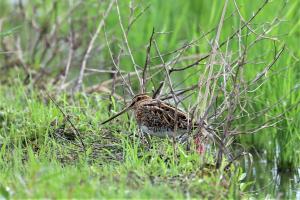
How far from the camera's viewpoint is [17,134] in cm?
638

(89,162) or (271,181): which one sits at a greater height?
(89,162)

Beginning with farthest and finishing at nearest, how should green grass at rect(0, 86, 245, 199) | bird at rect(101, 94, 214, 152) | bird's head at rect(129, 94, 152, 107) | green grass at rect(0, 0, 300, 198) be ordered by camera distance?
bird's head at rect(129, 94, 152, 107)
bird at rect(101, 94, 214, 152)
green grass at rect(0, 0, 300, 198)
green grass at rect(0, 86, 245, 199)

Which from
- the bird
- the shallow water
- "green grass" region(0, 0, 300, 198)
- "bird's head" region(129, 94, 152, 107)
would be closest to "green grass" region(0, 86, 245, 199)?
"green grass" region(0, 0, 300, 198)

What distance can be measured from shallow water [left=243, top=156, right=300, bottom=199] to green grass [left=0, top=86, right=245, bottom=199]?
0.89 metres

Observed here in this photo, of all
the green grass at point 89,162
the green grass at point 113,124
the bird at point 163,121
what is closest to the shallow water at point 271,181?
the green grass at point 113,124

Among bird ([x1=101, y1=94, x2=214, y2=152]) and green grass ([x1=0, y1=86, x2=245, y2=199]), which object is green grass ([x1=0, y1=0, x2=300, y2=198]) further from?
bird ([x1=101, y1=94, x2=214, y2=152])

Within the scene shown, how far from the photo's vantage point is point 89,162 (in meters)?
5.81

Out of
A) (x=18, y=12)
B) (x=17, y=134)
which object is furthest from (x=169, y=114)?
(x=18, y=12)

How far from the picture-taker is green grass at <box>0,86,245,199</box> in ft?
14.9

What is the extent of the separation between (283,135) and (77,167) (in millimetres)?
2290

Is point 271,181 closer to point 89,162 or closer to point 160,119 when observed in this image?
point 160,119

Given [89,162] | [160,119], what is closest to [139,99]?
[160,119]

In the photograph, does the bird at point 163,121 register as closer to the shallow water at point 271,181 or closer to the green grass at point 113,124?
the green grass at point 113,124

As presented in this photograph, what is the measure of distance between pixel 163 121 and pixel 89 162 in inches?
24.2
